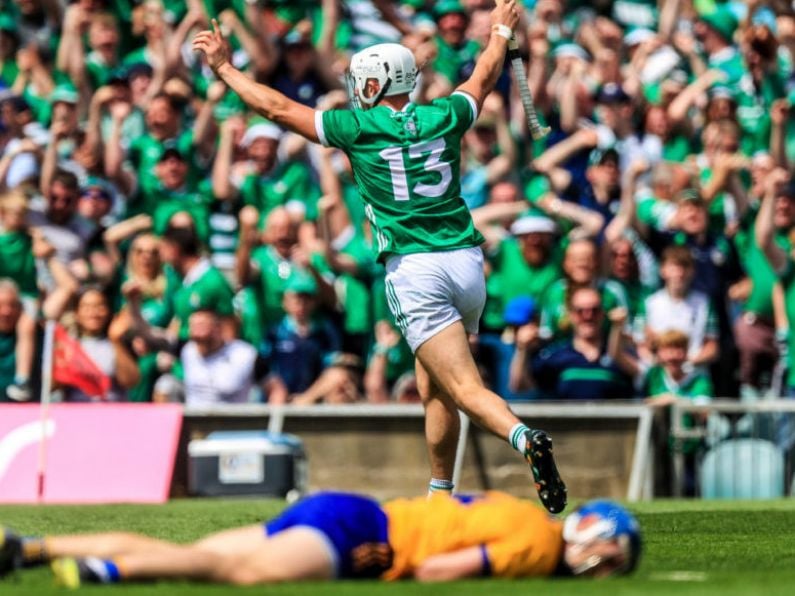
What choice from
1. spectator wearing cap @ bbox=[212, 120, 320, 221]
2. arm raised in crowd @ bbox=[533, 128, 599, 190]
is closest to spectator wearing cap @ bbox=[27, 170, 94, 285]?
spectator wearing cap @ bbox=[212, 120, 320, 221]

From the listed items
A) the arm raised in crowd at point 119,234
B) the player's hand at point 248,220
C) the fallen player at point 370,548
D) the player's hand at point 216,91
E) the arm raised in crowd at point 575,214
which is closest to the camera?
the fallen player at point 370,548

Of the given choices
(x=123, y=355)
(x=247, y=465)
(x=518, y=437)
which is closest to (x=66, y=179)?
(x=123, y=355)

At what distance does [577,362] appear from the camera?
15969 mm

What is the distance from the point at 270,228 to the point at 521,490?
11.0 feet

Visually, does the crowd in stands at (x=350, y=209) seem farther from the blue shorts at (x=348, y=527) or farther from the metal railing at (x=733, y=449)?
the blue shorts at (x=348, y=527)

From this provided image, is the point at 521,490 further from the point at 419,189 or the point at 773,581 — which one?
the point at 773,581

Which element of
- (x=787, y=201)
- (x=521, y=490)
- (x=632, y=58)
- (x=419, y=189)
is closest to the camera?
(x=419, y=189)

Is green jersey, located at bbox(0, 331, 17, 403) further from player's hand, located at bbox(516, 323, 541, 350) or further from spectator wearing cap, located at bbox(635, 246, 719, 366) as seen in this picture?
spectator wearing cap, located at bbox(635, 246, 719, 366)

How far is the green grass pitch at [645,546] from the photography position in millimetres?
7414

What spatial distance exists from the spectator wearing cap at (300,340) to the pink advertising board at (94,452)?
127cm

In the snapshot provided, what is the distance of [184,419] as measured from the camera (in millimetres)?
15750

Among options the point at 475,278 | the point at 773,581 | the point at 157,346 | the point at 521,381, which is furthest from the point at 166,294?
the point at 773,581

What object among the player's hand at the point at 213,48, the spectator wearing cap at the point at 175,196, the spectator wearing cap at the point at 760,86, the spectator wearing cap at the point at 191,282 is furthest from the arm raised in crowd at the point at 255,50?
the player's hand at the point at 213,48

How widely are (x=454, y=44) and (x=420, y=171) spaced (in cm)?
845
